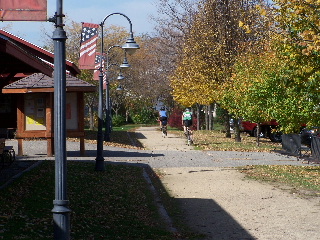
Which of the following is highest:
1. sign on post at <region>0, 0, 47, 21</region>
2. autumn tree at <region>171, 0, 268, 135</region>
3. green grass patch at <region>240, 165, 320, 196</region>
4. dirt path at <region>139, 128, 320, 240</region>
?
autumn tree at <region>171, 0, 268, 135</region>

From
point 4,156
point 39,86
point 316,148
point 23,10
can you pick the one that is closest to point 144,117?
point 39,86

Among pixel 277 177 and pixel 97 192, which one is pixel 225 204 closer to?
pixel 97 192

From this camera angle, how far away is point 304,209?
13.2 m

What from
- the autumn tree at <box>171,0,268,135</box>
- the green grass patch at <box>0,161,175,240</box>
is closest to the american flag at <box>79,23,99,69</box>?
the green grass patch at <box>0,161,175,240</box>

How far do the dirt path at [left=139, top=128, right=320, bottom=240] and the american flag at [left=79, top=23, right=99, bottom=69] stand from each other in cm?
478

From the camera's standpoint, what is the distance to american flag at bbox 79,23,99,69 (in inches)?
858

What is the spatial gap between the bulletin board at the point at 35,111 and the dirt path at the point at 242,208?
574 cm

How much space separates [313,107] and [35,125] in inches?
359

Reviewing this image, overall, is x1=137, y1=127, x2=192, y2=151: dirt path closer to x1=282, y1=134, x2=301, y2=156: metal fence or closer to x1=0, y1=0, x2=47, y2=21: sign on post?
x1=282, y1=134, x2=301, y2=156: metal fence

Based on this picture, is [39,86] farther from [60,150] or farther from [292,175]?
[60,150]

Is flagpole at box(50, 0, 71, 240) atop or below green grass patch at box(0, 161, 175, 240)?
atop

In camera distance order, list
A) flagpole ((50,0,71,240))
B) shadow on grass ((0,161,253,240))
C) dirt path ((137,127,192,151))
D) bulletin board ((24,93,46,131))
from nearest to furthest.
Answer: flagpole ((50,0,71,240))
shadow on grass ((0,161,253,240))
bulletin board ((24,93,46,131))
dirt path ((137,127,192,151))

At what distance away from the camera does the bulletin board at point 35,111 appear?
23.4 m

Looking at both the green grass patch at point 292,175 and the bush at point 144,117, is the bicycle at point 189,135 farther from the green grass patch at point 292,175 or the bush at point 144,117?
the bush at point 144,117
